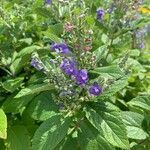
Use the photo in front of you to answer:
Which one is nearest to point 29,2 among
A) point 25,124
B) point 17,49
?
point 17,49

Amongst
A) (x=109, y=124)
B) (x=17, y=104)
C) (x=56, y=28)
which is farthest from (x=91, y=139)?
(x=56, y=28)

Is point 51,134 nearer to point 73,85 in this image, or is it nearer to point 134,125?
point 73,85

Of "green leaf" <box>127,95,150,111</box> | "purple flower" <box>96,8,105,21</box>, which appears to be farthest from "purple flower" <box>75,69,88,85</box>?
"purple flower" <box>96,8,105,21</box>

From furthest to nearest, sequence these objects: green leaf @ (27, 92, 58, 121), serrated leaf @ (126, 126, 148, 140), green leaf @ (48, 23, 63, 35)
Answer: green leaf @ (48, 23, 63, 35) → serrated leaf @ (126, 126, 148, 140) → green leaf @ (27, 92, 58, 121)

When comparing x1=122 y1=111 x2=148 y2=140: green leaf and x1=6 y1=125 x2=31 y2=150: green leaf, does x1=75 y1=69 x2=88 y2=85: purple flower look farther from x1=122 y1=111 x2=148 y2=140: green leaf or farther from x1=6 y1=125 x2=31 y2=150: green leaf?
x1=6 y1=125 x2=31 y2=150: green leaf

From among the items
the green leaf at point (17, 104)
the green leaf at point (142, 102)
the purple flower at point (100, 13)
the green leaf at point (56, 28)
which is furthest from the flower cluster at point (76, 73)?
the purple flower at point (100, 13)

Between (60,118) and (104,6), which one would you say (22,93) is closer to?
(60,118)
